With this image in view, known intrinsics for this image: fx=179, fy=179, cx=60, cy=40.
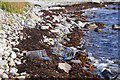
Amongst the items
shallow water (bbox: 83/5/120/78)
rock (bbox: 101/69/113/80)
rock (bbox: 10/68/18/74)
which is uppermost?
rock (bbox: 10/68/18/74)

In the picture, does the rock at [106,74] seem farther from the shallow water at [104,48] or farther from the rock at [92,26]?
the rock at [92,26]

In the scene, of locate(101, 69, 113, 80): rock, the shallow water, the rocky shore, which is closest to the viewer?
the rocky shore

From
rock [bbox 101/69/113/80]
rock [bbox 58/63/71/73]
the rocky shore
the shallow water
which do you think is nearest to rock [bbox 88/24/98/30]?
the shallow water

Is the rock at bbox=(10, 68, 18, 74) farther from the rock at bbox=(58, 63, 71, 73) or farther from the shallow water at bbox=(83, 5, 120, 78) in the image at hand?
the shallow water at bbox=(83, 5, 120, 78)

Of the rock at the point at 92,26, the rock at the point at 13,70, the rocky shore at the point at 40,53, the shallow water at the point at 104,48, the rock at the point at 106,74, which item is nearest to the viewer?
the rock at the point at 13,70

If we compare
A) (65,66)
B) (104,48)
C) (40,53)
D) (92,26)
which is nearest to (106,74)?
(65,66)

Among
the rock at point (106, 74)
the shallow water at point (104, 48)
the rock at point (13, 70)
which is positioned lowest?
the rock at point (106, 74)

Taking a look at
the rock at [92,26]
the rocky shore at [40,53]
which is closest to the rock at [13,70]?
the rocky shore at [40,53]

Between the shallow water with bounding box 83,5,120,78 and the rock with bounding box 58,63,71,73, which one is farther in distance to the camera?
the shallow water with bounding box 83,5,120,78

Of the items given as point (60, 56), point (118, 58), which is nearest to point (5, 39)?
point (60, 56)

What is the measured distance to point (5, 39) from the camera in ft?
19.1

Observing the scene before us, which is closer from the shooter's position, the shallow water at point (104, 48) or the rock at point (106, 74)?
the rock at point (106, 74)

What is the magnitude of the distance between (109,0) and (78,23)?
12.6 meters

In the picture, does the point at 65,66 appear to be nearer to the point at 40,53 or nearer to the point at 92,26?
the point at 40,53
